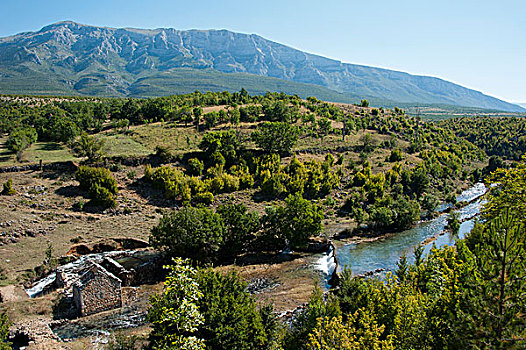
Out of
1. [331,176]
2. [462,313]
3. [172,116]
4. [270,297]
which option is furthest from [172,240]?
[172,116]

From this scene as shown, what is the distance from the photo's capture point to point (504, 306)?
33.4 feet

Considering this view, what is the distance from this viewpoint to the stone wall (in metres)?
28.2

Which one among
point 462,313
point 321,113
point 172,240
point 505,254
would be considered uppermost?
point 321,113

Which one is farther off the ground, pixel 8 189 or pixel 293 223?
pixel 293 223

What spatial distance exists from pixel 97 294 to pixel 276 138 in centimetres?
5077

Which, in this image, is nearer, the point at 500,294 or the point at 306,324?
the point at 500,294

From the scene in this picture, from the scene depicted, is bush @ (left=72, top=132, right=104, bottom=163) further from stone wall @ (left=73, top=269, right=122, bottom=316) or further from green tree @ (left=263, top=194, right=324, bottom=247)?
stone wall @ (left=73, top=269, right=122, bottom=316)

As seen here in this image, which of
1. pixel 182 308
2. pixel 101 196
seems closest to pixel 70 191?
pixel 101 196

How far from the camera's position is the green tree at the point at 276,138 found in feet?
235

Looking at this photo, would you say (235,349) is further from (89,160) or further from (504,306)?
(89,160)

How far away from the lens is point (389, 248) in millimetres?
45750

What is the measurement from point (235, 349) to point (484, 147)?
120 m

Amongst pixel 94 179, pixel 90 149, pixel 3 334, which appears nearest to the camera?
pixel 3 334

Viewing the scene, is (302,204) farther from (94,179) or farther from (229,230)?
(94,179)
